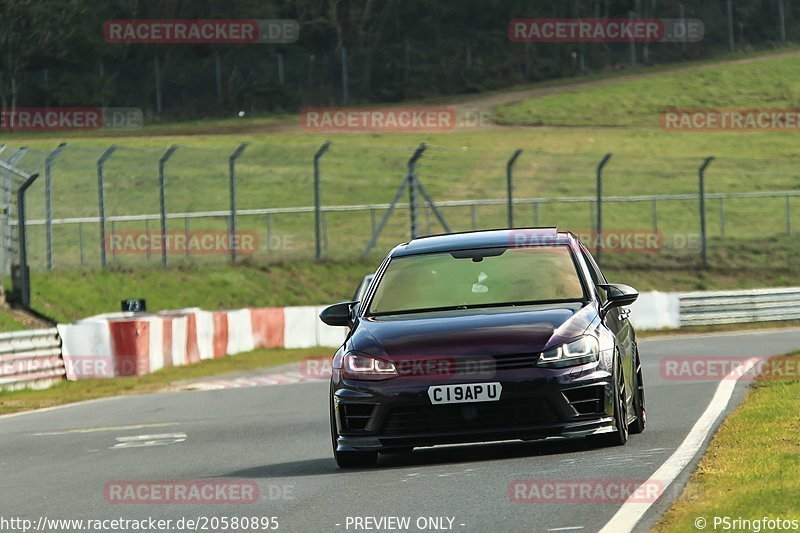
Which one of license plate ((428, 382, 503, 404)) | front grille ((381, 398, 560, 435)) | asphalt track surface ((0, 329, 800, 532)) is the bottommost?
asphalt track surface ((0, 329, 800, 532))

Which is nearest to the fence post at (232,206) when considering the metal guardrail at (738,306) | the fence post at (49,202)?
the fence post at (49,202)

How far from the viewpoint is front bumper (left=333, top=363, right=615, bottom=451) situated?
1063 cm

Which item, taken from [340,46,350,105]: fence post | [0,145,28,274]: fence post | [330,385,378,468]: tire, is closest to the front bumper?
[330,385,378,468]: tire

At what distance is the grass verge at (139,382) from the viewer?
21.2 metres

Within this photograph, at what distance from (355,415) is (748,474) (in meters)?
2.63

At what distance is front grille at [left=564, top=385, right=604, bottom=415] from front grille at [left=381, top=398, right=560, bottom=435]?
0.44 feet

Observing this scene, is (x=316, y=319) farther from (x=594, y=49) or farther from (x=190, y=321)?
(x=594, y=49)

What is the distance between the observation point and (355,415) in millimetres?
10875

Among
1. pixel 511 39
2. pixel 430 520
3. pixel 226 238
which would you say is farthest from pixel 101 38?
pixel 430 520

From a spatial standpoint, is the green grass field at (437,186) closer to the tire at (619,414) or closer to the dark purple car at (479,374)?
the dark purple car at (479,374)

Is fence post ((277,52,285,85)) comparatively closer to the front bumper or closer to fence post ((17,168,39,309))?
fence post ((17,168,39,309))

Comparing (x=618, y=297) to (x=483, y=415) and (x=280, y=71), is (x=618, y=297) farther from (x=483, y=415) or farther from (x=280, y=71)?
(x=280, y=71)

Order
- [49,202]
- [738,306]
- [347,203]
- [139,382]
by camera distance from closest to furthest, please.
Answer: [139,382]
[49,202]
[738,306]
[347,203]

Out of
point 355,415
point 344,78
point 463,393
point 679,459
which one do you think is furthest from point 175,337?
point 344,78
